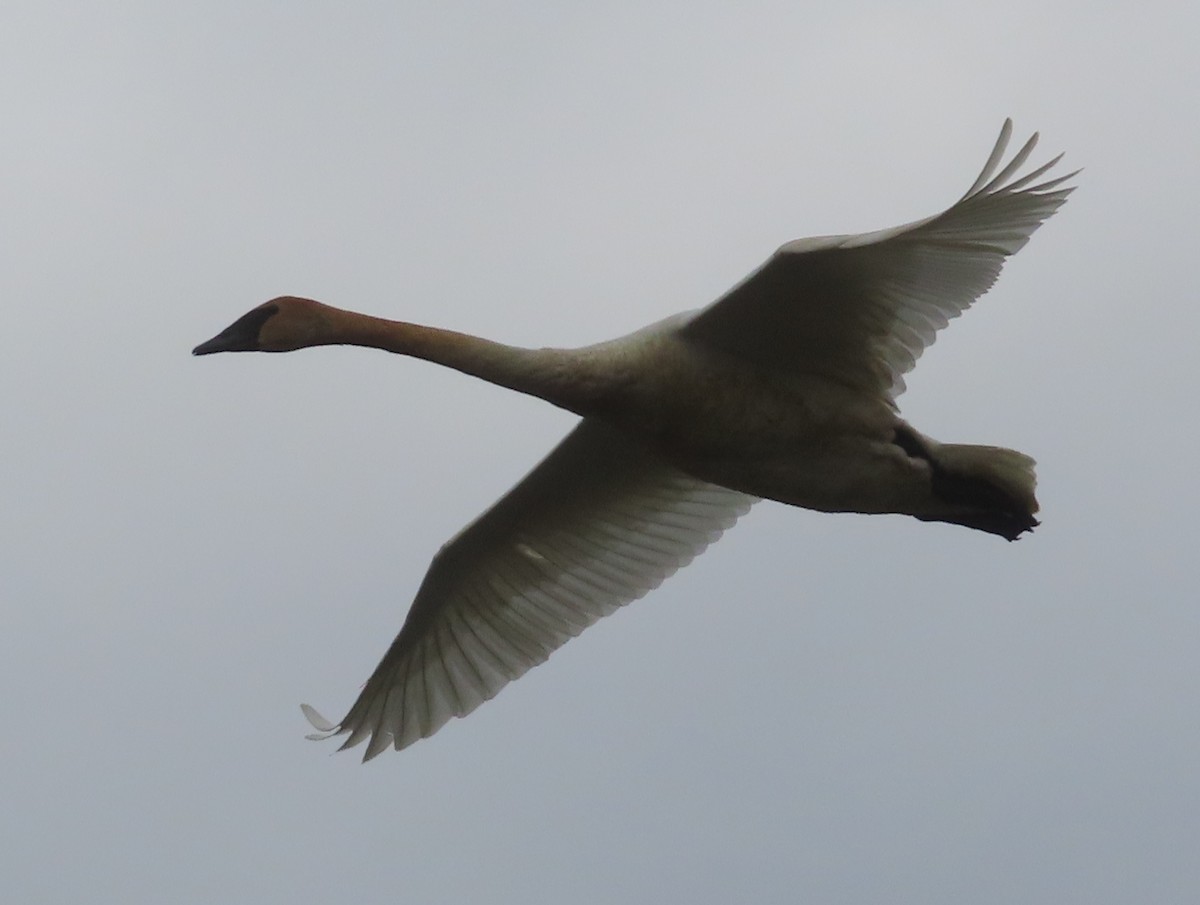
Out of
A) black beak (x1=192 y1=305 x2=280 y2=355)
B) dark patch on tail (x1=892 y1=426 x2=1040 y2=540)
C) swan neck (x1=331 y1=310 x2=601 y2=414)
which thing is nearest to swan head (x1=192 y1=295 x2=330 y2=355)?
black beak (x1=192 y1=305 x2=280 y2=355)

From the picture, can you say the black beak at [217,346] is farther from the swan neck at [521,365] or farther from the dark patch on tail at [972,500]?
the dark patch on tail at [972,500]

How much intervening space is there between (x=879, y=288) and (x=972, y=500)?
3.99 ft

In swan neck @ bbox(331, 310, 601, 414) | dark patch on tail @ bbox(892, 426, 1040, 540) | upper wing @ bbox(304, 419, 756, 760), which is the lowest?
upper wing @ bbox(304, 419, 756, 760)

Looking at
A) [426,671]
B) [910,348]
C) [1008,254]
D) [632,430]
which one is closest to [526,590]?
[426,671]

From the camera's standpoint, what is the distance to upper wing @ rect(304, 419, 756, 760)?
10.7 metres

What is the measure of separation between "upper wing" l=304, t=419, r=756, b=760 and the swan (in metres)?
0.01

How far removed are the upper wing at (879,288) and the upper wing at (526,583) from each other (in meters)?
1.32

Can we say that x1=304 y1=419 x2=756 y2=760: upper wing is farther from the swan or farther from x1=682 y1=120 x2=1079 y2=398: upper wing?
x1=682 y1=120 x2=1079 y2=398: upper wing

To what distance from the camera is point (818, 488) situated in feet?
31.9

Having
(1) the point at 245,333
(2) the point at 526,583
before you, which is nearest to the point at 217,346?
(1) the point at 245,333

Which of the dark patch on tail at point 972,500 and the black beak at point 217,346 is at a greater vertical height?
the black beak at point 217,346

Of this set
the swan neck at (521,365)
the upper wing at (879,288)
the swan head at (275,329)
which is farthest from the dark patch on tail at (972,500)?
the swan head at (275,329)

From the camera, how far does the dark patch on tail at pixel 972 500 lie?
982cm

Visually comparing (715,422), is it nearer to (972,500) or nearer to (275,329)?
(972,500)
